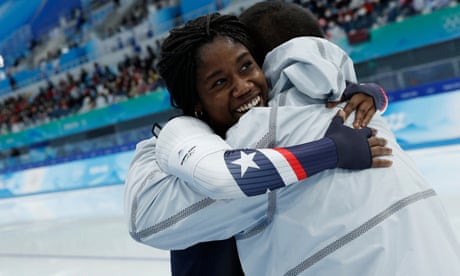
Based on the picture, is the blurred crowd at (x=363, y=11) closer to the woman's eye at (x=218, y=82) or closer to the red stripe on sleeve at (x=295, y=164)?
the woman's eye at (x=218, y=82)

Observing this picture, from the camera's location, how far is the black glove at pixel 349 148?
31.4 inches

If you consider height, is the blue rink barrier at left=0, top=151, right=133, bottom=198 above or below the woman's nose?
below

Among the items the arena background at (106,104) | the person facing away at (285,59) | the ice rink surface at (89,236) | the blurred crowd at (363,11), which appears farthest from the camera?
the blurred crowd at (363,11)

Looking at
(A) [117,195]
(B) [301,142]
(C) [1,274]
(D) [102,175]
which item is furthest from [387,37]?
(B) [301,142]

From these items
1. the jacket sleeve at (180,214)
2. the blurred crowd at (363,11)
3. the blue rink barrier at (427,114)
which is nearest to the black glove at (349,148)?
the jacket sleeve at (180,214)

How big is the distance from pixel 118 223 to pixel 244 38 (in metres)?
3.41

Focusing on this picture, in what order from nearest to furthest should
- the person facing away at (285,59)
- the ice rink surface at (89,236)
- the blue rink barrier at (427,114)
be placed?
1. the person facing away at (285,59)
2. the ice rink surface at (89,236)
3. the blue rink barrier at (427,114)

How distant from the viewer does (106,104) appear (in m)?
9.05

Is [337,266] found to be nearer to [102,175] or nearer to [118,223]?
[118,223]

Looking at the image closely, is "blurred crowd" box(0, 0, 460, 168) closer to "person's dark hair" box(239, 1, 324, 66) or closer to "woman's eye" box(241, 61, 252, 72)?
"person's dark hair" box(239, 1, 324, 66)

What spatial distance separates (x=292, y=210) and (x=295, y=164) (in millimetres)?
96

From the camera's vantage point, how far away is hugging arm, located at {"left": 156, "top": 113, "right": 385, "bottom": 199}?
762mm

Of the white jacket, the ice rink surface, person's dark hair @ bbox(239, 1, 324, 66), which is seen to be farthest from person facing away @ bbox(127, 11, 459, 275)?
the ice rink surface

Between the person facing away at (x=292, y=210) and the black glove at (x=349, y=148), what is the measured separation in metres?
0.01
